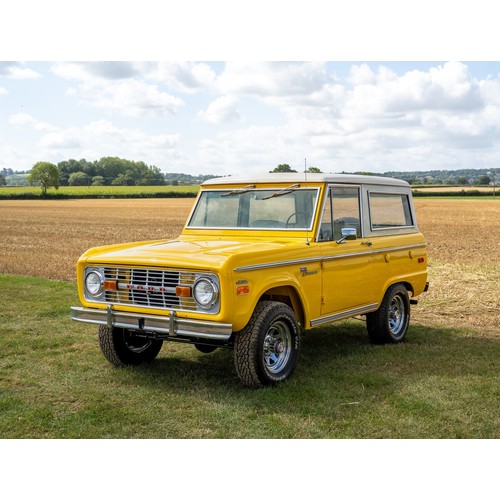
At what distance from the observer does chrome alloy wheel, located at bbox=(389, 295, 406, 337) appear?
8461mm

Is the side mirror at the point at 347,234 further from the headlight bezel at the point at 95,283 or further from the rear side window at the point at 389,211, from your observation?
the headlight bezel at the point at 95,283

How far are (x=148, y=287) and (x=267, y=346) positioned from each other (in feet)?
4.26

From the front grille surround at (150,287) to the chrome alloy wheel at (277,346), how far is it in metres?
0.80

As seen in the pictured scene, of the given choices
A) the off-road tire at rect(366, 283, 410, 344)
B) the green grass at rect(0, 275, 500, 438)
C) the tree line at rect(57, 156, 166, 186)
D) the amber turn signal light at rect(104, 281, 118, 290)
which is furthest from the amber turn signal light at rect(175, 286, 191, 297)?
the tree line at rect(57, 156, 166, 186)

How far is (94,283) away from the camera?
6633 mm

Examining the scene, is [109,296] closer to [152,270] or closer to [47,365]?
[152,270]

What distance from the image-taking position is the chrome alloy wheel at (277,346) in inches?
247

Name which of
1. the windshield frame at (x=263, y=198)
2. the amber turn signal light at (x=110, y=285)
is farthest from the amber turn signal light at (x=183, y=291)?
the windshield frame at (x=263, y=198)

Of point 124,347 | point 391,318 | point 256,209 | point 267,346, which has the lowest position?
point 391,318

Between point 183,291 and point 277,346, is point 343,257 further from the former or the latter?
point 183,291

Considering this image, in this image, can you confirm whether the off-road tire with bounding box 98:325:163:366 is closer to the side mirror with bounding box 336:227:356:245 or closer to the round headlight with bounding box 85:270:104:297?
the round headlight with bounding box 85:270:104:297

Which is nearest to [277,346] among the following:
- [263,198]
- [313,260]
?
[313,260]
